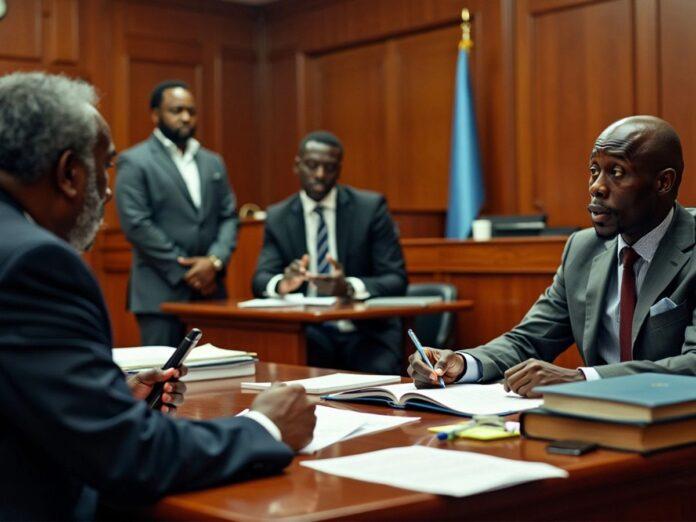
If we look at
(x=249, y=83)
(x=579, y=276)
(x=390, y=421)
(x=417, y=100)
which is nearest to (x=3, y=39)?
(x=249, y=83)

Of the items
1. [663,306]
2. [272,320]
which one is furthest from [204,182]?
[663,306]

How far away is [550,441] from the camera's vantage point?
1652mm

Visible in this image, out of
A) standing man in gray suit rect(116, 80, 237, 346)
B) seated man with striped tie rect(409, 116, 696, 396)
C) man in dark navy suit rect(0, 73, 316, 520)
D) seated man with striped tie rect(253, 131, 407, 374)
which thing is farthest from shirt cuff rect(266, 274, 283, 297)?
man in dark navy suit rect(0, 73, 316, 520)

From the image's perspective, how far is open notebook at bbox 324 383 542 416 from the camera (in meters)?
2.00

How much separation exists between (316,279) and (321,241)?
1.36ft

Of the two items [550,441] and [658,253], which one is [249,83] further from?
[550,441]

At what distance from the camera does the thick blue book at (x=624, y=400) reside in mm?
1562

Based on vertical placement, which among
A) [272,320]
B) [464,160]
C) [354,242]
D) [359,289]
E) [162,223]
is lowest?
[272,320]

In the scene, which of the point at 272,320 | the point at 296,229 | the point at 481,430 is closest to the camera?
the point at 481,430

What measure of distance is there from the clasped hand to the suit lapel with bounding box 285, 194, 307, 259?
216mm

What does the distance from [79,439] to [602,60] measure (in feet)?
22.2

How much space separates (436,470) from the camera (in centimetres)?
145

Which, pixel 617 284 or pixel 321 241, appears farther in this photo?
pixel 321 241

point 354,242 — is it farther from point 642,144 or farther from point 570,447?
point 570,447
